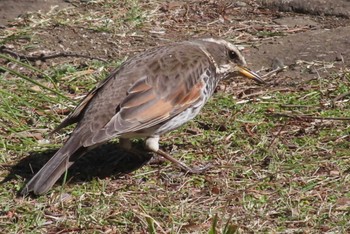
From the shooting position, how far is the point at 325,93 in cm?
847

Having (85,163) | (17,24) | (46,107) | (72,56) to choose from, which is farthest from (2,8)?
(85,163)

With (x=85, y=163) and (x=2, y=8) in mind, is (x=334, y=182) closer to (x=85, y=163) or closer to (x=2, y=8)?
(x=85, y=163)

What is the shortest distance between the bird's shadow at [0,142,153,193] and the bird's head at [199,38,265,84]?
3.33ft

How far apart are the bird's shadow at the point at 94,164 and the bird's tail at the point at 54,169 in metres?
0.36

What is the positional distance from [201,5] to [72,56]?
2369mm

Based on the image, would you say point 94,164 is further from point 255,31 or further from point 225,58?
point 255,31

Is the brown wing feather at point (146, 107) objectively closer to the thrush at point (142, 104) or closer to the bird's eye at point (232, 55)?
the thrush at point (142, 104)

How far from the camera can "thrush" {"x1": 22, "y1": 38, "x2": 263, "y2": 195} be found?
21.6 ft

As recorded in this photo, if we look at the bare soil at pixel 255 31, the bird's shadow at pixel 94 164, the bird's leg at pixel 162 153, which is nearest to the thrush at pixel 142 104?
the bird's leg at pixel 162 153

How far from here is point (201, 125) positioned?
313 inches

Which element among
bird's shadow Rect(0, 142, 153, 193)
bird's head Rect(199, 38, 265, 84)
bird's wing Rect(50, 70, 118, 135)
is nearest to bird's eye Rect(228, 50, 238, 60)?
bird's head Rect(199, 38, 265, 84)

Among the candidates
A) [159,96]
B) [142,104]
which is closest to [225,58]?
[159,96]

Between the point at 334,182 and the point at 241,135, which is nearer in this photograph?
the point at 334,182

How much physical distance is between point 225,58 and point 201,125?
0.64 m
